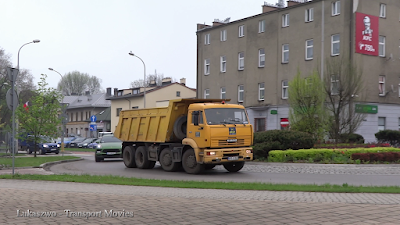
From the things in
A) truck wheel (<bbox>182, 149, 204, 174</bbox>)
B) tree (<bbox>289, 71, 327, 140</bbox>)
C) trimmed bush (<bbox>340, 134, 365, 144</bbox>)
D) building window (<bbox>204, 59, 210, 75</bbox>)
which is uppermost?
building window (<bbox>204, 59, 210, 75</bbox>)

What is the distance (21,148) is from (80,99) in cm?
4717

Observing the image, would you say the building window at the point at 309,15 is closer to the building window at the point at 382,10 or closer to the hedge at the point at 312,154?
the building window at the point at 382,10

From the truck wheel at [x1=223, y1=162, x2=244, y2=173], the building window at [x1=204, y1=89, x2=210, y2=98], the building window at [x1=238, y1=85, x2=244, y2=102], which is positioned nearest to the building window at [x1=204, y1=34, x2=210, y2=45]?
the building window at [x1=204, y1=89, x2=210, y2=98]

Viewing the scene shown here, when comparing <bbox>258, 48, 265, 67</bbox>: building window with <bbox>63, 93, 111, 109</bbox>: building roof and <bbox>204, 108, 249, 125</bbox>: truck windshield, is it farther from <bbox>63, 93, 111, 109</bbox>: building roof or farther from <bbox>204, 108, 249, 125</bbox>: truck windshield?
<bbox>63, 93, 111, 109</bbox>: building roof

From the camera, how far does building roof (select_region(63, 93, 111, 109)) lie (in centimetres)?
9150

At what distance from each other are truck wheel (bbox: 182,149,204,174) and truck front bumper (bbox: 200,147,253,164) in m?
0.75

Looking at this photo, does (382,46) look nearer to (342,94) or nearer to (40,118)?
(342,94)

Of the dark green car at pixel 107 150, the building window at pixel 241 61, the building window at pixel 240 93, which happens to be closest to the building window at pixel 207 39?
the building window at pixel 241 61

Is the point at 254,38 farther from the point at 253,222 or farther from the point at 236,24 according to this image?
the point at 253,222

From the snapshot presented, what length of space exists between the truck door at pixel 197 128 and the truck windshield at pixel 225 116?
0.30 metres

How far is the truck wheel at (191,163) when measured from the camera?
19000 mm

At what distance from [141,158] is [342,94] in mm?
15924

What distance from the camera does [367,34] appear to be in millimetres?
39625

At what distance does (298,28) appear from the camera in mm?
43844
